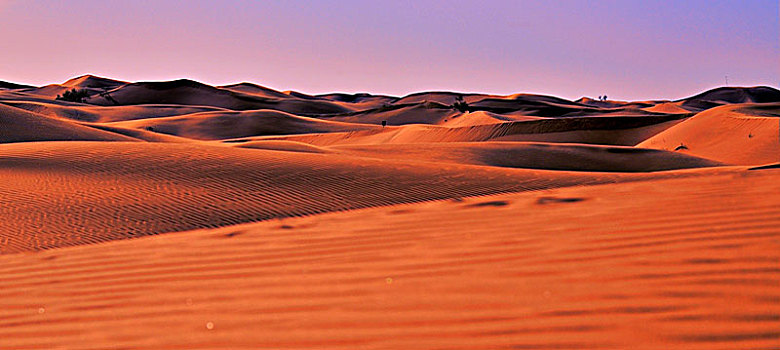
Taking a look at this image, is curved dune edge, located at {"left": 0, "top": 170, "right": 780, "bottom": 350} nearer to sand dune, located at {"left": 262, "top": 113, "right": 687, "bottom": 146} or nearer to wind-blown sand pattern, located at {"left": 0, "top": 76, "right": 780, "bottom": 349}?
wind-blown sand pattern, located at {"left": 0, "top": 76, "right": 780, "bottom": 349}

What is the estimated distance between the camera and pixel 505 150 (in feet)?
→ 66.4

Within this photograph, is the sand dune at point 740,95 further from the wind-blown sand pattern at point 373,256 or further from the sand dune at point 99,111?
the wind-blown sand pattern at point 373,256

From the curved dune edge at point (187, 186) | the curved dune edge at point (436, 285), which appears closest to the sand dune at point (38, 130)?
the curved dune edge at point (187, 186)

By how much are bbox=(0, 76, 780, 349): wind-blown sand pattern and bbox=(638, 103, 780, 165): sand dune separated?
12.7 meters

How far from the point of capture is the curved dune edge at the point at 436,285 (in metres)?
3.24

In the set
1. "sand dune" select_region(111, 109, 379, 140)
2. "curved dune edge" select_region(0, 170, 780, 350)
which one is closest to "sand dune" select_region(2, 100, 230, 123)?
"sand dune" select_region(111, 109, 379, 140)

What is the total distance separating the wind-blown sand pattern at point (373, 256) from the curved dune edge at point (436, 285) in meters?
0.02

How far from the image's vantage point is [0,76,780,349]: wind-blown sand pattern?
335 centimetres

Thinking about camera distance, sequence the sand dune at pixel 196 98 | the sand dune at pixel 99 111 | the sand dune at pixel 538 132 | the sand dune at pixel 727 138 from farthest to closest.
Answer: the sand dune at pixel 196 98 → the sand dune at pixel 99 111 → the sand dune at pixel 538 132 → the sand dune at pixel 727 138

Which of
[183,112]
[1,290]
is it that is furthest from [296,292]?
[183,112]

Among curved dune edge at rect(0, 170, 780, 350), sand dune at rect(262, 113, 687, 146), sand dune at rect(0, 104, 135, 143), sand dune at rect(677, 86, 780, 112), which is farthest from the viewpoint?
sand dune at rect(677, 86, 780, 112)

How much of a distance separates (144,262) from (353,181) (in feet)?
17.0

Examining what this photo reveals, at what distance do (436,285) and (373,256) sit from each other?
3.21ft

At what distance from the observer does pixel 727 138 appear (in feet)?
80.2
